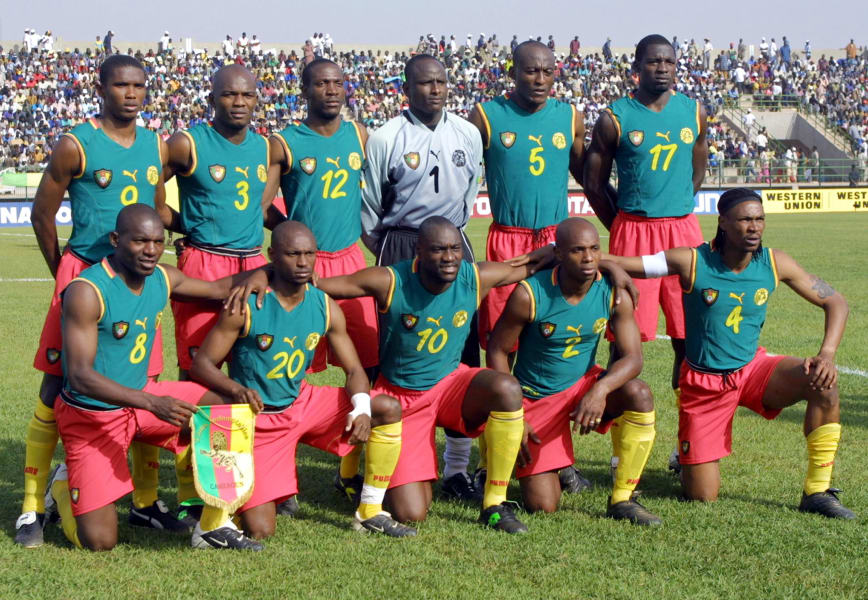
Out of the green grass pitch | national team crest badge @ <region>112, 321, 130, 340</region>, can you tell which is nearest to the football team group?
national team crest badge @ <region>112, 321, 130, 340</region>

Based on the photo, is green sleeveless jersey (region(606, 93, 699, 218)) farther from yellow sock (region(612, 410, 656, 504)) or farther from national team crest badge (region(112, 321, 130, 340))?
national team crest badge (region(112, 321, 130, 340))

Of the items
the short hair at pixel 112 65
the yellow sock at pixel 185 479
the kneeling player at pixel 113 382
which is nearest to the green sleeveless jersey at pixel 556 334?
the kneeling player at pixel 113 382

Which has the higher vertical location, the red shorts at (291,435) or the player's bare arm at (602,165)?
the player's bare arm at (602,165)

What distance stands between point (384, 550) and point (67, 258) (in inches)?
87.6

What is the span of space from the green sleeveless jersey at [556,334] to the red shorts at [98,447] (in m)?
1.77

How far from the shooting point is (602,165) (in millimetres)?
6770

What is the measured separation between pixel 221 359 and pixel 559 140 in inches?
98.6

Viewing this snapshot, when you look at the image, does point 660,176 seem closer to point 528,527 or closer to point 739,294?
point 739,294

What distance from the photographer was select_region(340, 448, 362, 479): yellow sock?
610 centimetres

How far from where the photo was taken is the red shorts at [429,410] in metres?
5.77

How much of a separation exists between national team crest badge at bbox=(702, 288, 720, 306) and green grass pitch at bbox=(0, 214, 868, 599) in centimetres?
109

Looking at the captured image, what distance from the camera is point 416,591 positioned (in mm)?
4508

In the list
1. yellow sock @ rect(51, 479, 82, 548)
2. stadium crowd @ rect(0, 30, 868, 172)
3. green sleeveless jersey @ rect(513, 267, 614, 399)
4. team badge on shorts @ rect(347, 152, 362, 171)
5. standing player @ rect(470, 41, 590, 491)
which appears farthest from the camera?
stadium crowd @ rect(0, 30, 868, 172)

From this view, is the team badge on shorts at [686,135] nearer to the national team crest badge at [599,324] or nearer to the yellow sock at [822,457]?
the national team crest badge at [599,324]
